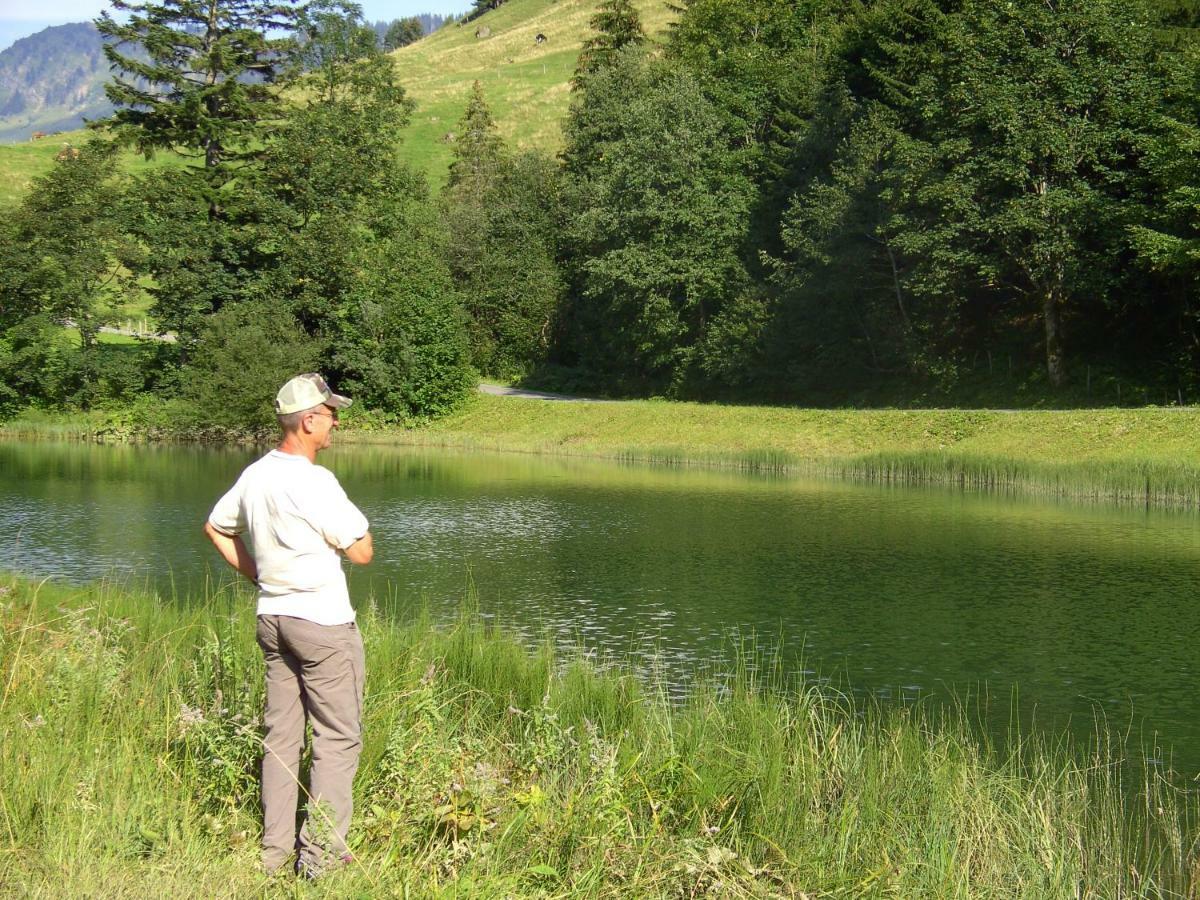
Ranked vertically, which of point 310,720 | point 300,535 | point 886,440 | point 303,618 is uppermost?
point 300,535

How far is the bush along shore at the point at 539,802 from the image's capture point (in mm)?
5098

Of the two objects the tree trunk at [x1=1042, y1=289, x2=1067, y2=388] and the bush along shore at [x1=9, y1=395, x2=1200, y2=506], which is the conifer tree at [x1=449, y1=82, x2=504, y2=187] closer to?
the bush along shore at [x1=9, y1=395, x2=1200, y2=506]

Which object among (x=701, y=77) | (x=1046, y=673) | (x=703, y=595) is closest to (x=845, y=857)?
(x=1046, y=673)

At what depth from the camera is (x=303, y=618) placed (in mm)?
5227

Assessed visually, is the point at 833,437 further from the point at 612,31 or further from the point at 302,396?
the point at 612,31

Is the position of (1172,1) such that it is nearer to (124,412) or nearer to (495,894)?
(124,412)

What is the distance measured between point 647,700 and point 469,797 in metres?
3.10

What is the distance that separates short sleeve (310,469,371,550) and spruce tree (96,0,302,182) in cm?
4446

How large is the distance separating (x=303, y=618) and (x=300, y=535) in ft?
1.19

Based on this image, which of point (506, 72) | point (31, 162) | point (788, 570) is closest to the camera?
point (788, 570)

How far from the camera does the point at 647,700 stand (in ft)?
28.1

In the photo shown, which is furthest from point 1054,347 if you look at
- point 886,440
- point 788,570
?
point 788,570

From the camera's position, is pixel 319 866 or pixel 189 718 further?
pixel 189 718

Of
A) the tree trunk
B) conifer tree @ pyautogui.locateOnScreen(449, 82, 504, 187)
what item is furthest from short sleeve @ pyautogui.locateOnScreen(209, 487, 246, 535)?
conifer tree @ pyautogui.locateOnScreen(449, 82, 504, 187)
